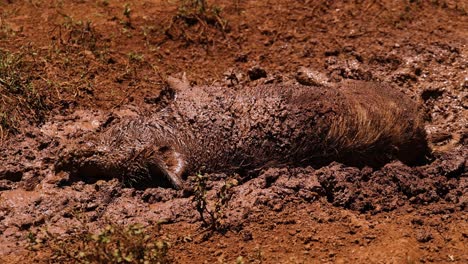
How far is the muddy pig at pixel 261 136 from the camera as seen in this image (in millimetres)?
5867

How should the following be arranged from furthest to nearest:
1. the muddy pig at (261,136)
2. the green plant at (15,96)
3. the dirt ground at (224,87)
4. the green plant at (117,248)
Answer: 1. the green plant at (15,96)
2. the muddy pig at (261,136)
3. the dirt ground at (224,87)
4. the green plant at (117,248)

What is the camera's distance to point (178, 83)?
6.68 meters

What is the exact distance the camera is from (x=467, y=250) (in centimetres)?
507

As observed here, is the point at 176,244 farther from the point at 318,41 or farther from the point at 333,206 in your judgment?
the point at 318,41

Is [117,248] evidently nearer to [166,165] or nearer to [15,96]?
[166,165]

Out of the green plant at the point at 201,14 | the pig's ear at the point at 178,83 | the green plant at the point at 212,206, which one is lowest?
the green plant at the point at 212,206

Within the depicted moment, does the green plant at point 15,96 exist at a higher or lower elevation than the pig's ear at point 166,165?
higher

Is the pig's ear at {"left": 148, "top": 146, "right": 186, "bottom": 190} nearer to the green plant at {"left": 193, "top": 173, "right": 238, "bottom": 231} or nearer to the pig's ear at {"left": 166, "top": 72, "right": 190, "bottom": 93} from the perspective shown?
the green plant at {"left": 193, "top": 173, "right": 238, "bottom": 231}

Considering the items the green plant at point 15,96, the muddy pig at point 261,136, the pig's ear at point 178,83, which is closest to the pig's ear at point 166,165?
the muddy pig at point 261,136

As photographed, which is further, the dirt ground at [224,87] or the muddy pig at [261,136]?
the muddy pig at [261,136]

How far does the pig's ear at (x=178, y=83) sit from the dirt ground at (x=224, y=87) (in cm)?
9

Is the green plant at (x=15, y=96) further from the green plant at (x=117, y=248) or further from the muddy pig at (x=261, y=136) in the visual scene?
the green plant at (x=117, y=248)

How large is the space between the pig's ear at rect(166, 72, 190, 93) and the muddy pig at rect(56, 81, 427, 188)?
400 millimetres

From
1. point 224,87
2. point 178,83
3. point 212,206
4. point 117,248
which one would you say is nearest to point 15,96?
point 178,83
